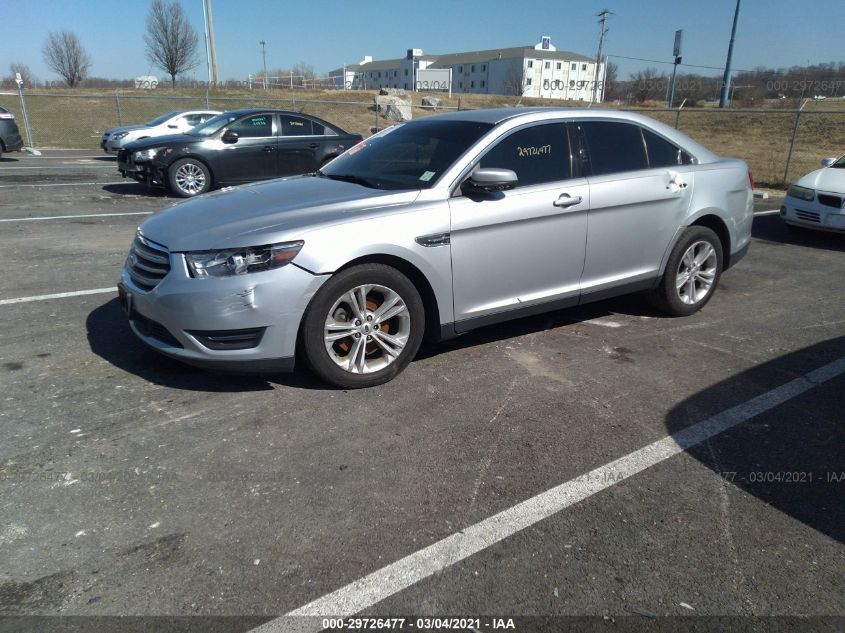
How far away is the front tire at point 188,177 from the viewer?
11219 mm

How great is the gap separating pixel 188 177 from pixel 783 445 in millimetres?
10686

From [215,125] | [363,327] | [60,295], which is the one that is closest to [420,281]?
[363,327]

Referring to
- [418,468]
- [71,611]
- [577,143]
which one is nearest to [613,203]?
[577,143]

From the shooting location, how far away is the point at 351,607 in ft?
7.29

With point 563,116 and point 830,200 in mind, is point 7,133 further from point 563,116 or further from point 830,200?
point 830,200

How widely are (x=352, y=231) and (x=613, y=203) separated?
214 cm

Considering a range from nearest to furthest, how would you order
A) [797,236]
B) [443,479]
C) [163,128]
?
[443,479] < [797,236] < [163,128]

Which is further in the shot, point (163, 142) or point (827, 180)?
point (163, 142)

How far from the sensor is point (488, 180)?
155 inches

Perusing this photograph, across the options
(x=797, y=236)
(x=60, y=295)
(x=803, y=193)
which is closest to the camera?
(x=60, y=295)

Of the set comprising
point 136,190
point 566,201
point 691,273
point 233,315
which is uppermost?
point 566,201

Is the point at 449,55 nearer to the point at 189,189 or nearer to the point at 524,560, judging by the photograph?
the point at 189,189

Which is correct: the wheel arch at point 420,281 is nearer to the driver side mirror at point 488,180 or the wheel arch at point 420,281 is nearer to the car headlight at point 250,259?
the car headlight at point 250,259

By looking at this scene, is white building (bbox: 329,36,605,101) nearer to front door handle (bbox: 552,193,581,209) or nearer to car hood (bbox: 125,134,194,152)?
car hood (bbox: 125,134,194,152)
